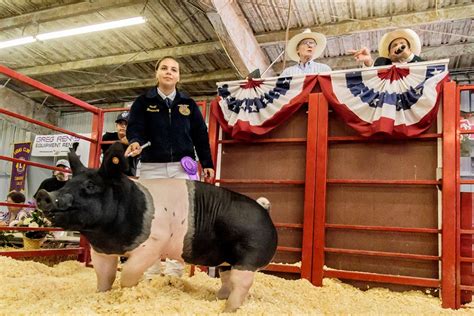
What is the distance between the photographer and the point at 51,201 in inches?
82.7

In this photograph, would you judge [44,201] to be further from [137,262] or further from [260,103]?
[260,103]

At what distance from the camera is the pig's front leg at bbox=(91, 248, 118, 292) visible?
2516 millimetres

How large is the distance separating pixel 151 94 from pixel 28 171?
1040 centimetres

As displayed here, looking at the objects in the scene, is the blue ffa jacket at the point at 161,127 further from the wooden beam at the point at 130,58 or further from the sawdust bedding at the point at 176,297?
the wooden beam at the point at 130,58

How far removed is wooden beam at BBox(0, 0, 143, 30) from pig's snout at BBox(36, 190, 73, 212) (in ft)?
20.1

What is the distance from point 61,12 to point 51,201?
6.79 m

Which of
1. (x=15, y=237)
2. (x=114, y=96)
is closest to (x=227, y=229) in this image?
(x=15, y=237)

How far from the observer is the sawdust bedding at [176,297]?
7.33ft

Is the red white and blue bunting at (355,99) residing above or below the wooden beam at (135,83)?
below

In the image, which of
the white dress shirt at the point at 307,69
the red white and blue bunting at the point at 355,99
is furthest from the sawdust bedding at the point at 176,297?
the white dress shirt at the point at 307,69

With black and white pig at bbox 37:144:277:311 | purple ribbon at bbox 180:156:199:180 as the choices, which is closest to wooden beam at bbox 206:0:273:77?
purple ribbon at bbox 180:156:199:180

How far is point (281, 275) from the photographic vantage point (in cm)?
380

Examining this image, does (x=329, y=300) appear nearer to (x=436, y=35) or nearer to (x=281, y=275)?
(x=281, y=275)

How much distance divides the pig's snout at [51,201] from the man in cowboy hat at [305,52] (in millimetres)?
2818
